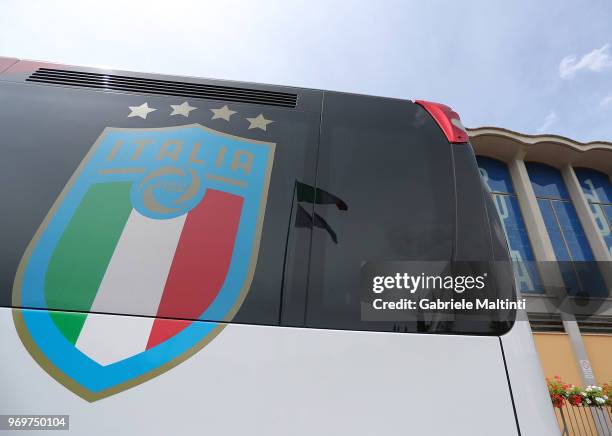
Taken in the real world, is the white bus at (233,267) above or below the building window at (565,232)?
below

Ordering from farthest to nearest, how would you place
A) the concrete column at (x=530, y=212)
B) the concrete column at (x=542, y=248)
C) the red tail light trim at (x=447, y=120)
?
the concrete column at (x=530, y=212) < the concrete column at (x=542, y=248) < the red tail light trim at (x=447, y=120)

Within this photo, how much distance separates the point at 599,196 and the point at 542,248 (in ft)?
15.6

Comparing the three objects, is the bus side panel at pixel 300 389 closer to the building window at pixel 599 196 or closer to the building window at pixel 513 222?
the building window at pixel 513 222

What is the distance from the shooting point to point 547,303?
11125 mm

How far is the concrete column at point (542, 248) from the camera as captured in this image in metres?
10.1

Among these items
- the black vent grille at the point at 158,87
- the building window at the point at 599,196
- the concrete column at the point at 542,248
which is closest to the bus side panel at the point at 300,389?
the black vent grille at the point at 158,87

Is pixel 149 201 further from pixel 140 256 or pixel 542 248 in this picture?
pixel 542 248

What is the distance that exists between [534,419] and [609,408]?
13.0m

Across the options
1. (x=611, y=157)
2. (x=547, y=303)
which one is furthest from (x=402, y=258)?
(x=611, y=157)

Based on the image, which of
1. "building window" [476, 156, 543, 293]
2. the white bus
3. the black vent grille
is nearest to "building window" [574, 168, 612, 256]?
"building window" [476, 156, 543, 293]

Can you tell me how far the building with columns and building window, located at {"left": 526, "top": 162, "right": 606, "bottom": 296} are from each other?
30mm

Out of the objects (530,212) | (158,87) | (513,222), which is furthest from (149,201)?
(530,212)

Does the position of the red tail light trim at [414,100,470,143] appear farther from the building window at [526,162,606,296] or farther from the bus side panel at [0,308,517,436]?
the building window at [526,162,606,296]

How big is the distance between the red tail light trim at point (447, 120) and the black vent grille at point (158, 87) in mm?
623
